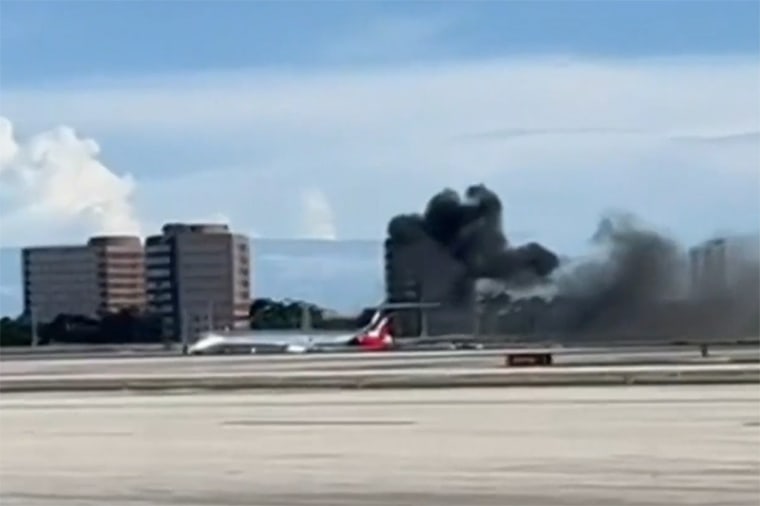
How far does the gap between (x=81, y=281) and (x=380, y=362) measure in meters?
54.0

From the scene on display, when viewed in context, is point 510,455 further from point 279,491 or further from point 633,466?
point 279,491

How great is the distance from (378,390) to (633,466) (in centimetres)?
2087

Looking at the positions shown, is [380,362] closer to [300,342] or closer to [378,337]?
[300,342]

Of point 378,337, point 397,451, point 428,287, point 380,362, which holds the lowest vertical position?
point 397,451

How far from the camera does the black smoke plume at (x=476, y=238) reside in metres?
81.8

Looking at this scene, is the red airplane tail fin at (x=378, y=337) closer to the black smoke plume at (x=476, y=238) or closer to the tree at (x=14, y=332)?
the black smoke plume at (x=476, y=238)

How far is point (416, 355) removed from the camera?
238 ft

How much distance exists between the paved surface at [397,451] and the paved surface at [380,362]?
66.5 feet

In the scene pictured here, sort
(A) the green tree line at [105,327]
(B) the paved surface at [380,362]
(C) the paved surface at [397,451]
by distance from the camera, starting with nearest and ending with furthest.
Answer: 1. (C) the paved surface at [397,451]
2. (B) the paved surface at [380,362]
3. (A) the green tree line at [105,327]

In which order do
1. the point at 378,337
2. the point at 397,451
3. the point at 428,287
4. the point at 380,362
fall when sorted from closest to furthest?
the point at 397,451, the point at 380,362, the point at 378,337, the point at 428,287

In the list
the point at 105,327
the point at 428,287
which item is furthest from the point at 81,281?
the point at 428,287

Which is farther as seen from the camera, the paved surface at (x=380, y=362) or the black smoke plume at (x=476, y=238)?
the black smoke plume at (x=476, y=238)

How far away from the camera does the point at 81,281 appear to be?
114500 mm

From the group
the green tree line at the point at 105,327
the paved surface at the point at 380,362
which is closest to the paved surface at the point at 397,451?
the paved surface at the point at 380,362
